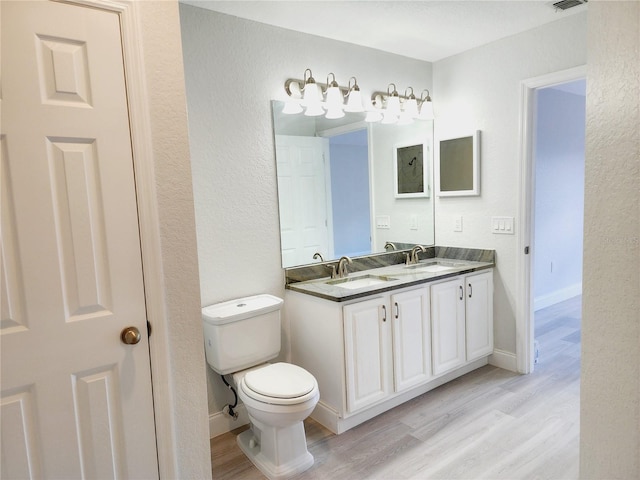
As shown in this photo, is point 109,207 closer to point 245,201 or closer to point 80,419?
point 80,419

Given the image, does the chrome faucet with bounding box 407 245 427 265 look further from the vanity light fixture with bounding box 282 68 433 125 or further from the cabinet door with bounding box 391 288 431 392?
the vanity light fixture with bounding box 282 68 433 125

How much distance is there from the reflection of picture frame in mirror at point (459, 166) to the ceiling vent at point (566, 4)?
913 mm

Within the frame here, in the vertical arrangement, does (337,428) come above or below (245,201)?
below

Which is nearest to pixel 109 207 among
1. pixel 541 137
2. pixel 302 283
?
pixel 302 283

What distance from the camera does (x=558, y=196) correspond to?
4801mm

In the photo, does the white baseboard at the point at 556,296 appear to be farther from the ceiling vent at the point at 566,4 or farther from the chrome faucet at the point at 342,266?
the ceiling vent at the point at 566,4

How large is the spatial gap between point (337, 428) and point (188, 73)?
2169mm

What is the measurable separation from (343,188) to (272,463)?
71.6 inches

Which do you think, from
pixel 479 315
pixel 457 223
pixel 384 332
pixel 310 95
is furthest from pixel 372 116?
pixel 479 315

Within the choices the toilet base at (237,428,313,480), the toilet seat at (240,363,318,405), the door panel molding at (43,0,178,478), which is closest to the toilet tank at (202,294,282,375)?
the toilet seat at (240,363,318,405)

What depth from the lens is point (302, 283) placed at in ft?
8.83

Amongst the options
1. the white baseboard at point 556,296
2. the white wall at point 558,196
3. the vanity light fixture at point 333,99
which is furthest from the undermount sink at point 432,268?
the white baseboard at point 556,296

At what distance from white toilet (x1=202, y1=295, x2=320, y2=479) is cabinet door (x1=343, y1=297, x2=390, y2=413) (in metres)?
0.34

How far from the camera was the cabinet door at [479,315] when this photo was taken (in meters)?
3.00
